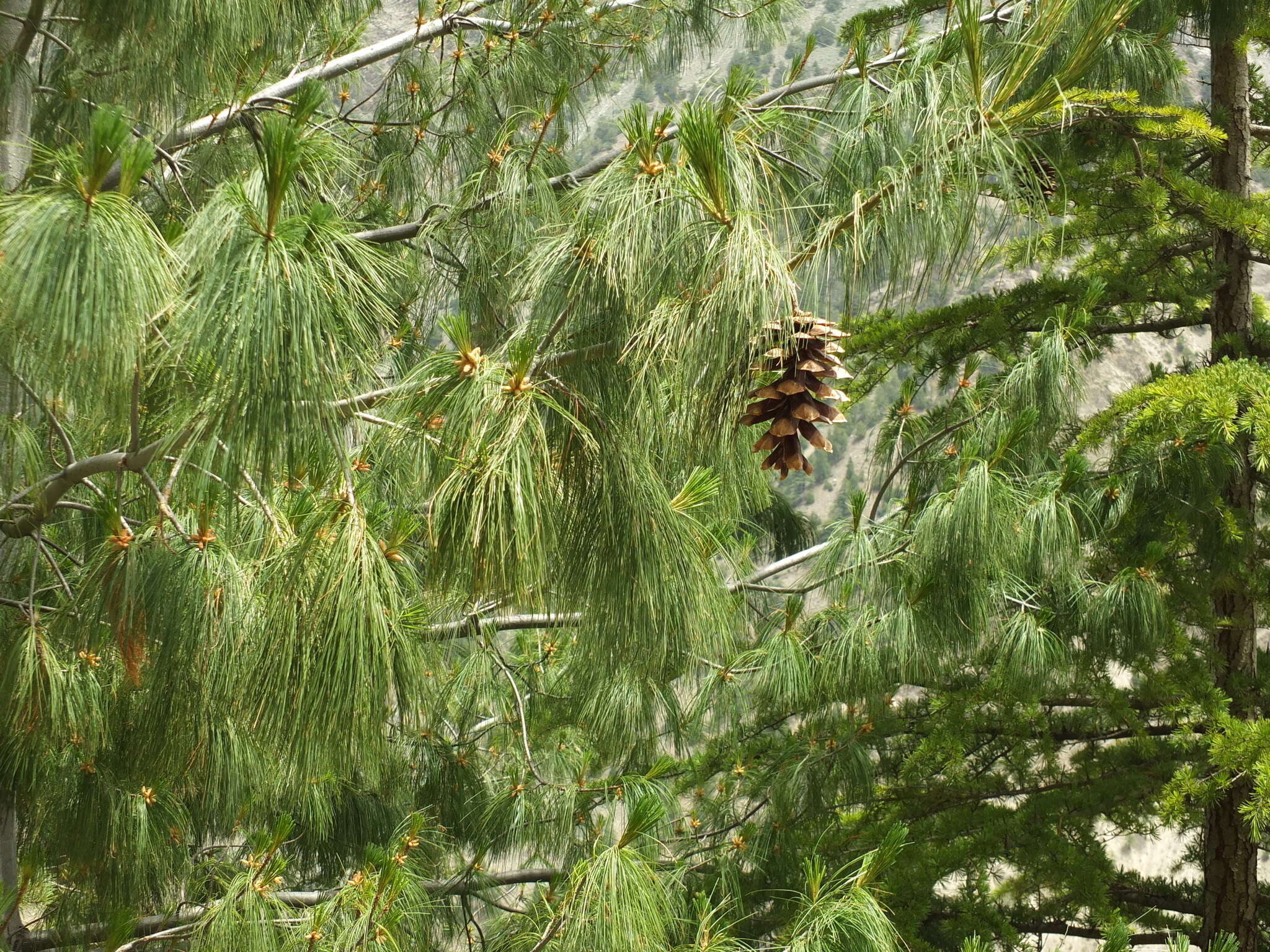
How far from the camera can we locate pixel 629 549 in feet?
4.75

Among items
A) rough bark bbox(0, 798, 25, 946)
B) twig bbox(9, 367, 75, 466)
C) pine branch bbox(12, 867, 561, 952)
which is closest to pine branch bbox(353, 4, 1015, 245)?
twig bbox(9, 367, 75, 466)

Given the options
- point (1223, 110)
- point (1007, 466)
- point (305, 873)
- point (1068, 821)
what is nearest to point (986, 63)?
point (1007, 466)

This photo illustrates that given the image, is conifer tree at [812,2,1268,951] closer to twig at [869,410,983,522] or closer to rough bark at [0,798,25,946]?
twig at [869,410,983,522]

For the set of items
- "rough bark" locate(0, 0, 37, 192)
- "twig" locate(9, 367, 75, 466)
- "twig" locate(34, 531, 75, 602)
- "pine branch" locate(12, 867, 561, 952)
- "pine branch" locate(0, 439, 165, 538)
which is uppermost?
"rough bark" locate(0, 0, 37, 192)

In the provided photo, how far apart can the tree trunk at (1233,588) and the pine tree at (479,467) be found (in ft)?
0.63

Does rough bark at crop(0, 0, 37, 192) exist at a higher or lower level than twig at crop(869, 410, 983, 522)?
higher

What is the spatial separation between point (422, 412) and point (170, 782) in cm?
111

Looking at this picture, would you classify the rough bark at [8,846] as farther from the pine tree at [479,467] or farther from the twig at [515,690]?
the twig at [515,690]

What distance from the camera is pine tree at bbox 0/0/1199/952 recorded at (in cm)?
120

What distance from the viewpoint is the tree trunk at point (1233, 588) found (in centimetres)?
294

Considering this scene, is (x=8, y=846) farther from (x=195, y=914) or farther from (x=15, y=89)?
(x=15, y=89)

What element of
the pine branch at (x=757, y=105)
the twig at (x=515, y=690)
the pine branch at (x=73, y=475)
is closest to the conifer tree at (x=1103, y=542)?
the pine branch at (x=757, y=105)

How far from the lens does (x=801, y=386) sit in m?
1.28

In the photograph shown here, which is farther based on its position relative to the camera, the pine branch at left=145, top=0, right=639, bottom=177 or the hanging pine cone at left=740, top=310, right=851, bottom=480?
the pine branch at left=145, top=0, right=639, bottom=177
